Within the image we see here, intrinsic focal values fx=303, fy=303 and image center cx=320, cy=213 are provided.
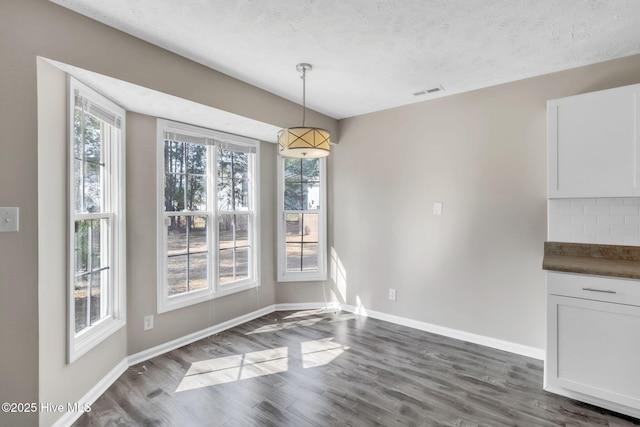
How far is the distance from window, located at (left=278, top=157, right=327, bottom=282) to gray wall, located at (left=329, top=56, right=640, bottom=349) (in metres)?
0.23

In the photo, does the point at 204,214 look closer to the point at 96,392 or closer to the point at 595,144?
the point at 96,392

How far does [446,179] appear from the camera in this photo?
3.33m

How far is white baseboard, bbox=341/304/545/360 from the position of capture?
2.85 meters

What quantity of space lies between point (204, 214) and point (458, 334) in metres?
3.03

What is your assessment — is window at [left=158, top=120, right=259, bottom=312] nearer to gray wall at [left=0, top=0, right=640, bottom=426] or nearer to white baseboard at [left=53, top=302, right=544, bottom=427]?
gray wall at [left=0, top=0, right=640, bottom=426]

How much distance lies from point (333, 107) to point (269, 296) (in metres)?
2.58

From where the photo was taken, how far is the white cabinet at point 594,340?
1.97m

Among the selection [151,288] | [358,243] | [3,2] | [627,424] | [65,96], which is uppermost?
[3,2]

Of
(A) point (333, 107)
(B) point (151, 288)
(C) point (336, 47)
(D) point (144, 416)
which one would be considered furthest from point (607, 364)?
(B) point (151, 288)

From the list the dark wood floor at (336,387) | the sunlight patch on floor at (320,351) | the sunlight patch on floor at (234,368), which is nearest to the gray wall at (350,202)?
the dark wood floor at (336,387)

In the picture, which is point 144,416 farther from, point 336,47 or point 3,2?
point 336,47

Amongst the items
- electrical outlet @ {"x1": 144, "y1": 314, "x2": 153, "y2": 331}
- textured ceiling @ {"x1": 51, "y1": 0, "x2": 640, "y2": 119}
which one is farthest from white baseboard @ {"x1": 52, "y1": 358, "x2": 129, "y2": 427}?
textured ceiling @ {"x1": 51, "y1": 0, "x2": 640, "y2": 119}

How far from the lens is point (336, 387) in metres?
2.35

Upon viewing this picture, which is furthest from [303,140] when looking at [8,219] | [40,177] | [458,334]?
[458,334]
